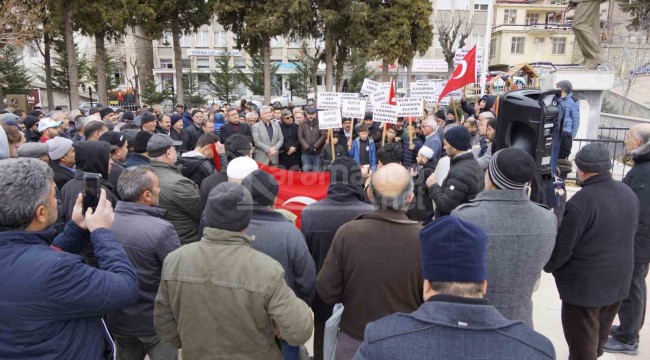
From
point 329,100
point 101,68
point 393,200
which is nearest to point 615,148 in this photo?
point 329,100

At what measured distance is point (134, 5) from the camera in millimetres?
18156

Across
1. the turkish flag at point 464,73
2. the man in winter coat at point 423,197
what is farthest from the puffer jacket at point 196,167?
the turkish flag at point 464,73

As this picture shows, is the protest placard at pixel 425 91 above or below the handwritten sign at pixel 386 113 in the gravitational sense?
above

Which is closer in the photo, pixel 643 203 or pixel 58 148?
pixel 643 203

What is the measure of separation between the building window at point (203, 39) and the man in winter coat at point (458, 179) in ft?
160

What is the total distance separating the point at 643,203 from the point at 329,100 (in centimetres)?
599

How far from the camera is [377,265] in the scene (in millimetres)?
2582

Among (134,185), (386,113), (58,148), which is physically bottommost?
(134,185)

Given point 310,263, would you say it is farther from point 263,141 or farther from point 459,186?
point 263,141

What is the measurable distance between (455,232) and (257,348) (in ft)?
4.57

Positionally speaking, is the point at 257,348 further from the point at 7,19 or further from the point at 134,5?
the point at 134,5

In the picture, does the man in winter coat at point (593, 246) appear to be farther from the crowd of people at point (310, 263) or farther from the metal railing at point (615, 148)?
the metal railing at point (615, 148)

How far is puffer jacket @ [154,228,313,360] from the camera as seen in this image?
2.32 metres

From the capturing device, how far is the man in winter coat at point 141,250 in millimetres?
2930
